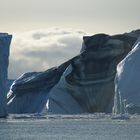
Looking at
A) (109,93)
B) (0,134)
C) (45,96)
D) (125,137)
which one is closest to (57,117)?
(109,93)

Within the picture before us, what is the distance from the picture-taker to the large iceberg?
548 ft

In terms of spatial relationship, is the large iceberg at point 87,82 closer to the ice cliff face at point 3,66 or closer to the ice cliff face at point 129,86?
the ice cliff face at point 129,86

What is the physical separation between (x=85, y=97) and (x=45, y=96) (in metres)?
13.9

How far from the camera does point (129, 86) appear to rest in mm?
146125

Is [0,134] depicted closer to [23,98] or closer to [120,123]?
[120,123]

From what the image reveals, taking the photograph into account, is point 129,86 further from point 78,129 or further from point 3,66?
point 78,129

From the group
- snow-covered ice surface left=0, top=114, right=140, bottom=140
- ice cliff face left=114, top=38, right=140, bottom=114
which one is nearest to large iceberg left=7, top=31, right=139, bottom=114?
snow-covered ice surface left=0, top=114, right=140, bottom=140

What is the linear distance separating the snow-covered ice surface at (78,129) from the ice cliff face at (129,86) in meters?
2.32

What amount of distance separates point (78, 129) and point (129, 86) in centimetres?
2661

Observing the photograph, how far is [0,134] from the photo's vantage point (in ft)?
372

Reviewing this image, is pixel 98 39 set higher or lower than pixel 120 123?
higher

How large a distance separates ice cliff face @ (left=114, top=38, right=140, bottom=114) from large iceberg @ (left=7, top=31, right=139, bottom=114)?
50.8 ft

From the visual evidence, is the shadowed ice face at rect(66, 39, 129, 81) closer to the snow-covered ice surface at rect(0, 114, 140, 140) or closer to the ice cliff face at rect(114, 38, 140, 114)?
the snow-covered ice surface at rect(0, 114, 140, 140)

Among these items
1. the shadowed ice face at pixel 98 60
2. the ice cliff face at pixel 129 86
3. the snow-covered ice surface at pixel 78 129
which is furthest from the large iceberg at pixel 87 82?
the ice cliff face at pixel 129 86
